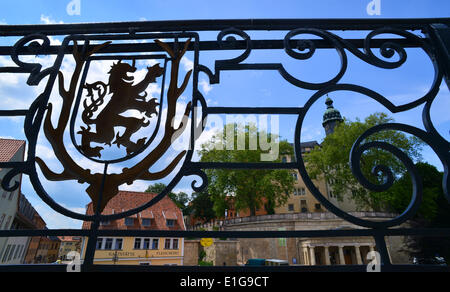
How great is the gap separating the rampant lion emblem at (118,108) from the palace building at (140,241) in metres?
15.0

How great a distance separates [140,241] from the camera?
18219 millimetres

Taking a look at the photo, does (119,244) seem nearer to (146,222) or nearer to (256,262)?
(146,222)

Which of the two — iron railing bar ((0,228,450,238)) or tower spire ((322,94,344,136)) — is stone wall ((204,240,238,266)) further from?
tower spire ((322,94,344,136))

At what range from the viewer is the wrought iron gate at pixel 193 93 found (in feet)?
3.75

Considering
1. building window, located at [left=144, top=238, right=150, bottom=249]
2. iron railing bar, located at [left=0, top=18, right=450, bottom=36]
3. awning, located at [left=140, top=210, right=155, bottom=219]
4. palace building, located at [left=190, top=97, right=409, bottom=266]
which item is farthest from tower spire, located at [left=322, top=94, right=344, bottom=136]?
iron railing bar, located at [left=0, top=18, right=450, bottom=36]

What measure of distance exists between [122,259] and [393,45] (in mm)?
19522

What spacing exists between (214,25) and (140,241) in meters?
19.9

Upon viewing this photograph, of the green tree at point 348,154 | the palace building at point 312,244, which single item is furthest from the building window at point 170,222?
the green tree at point 348,154

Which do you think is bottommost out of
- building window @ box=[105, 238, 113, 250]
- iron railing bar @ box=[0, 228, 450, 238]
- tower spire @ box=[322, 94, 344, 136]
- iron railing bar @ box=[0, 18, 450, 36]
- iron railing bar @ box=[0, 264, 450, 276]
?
iron railing bar @ box=[0, 264, 450, 276]

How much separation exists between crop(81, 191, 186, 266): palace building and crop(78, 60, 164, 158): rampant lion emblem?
15.0 m

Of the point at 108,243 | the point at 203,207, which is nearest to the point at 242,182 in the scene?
the point at 108,243

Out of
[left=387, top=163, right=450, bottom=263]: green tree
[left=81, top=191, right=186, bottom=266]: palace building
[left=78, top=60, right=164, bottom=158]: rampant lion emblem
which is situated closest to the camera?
[left=78, top=60, right=164, bottom=158]: rampant lion emblem

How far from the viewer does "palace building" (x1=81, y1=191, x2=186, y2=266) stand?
15883 millimetres

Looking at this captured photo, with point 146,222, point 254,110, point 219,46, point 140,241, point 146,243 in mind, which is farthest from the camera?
point 146,222
